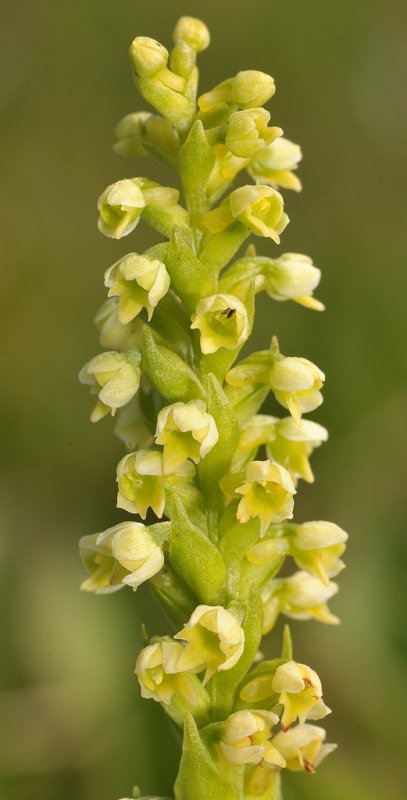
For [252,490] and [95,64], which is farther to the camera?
[95,64]

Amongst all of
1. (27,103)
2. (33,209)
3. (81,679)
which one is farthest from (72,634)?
(27,103)

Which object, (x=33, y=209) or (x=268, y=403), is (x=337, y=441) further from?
(x=33, y=209)

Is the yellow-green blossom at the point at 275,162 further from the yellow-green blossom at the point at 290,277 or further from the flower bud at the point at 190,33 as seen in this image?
the flower bud at the point at 190,33

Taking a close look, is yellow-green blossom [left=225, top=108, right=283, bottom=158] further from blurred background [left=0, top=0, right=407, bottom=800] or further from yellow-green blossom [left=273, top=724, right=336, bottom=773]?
blurred background [left=0, top=0, right=407, bottom=800]

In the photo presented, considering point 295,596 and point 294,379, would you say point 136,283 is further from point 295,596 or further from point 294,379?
point 295,596

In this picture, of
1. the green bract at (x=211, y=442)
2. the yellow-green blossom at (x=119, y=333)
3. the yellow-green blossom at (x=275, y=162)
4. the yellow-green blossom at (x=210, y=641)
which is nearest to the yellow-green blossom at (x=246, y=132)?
the green bract at (x=211, y=442)
